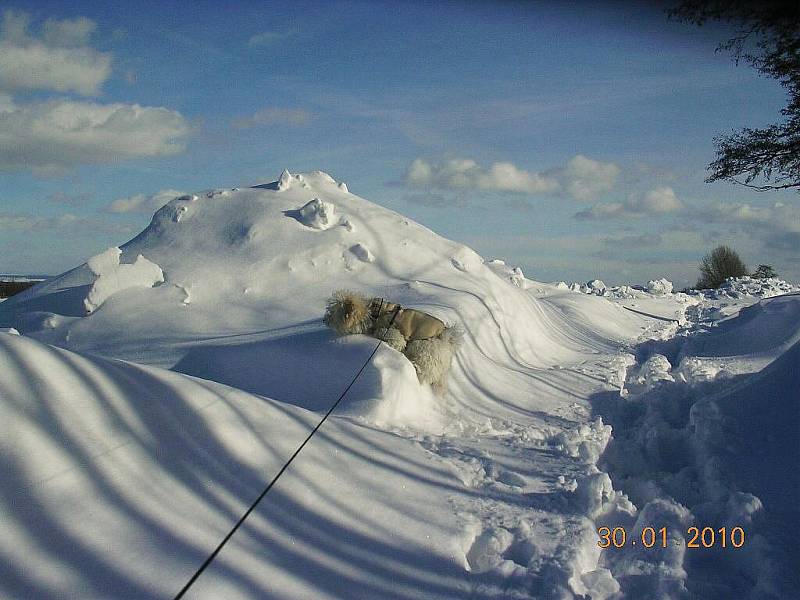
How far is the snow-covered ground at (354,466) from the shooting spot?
2623 mm

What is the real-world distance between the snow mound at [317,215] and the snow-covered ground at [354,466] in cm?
235

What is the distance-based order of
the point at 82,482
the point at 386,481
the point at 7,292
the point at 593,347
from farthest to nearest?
the point at 7,292 → the point at 593,347 → the point at 386,481 → the point at 82,482

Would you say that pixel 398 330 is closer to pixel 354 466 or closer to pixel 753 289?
pixel 354 466

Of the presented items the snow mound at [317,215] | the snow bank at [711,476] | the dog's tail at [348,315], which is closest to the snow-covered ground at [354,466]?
the snow bank at [711,476]

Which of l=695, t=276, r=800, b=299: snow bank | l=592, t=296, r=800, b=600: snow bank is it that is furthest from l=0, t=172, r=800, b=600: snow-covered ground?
l=695, t=276, r=800, b=299: snow bank

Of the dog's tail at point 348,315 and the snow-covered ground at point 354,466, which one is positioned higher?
the dog's tail at point 348,315

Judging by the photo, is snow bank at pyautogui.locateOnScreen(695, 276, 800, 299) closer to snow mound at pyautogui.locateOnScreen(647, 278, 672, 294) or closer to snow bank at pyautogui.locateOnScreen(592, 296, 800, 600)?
snow mound at pyautogui.locateOnScreen(647, 278, 672, 294)

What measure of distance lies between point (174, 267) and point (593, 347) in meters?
8.38

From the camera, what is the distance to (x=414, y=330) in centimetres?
702

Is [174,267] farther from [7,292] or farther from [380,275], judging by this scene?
[7,292]

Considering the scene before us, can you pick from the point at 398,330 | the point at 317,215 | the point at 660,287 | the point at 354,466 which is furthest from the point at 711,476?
the point at 660,287

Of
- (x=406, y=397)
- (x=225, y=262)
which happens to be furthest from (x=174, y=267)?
(x=406, y=397)
